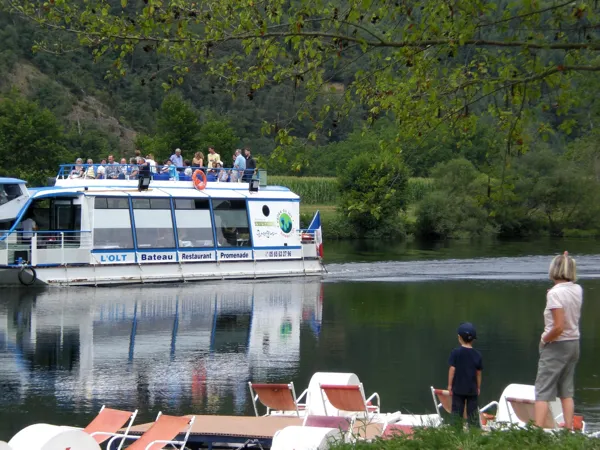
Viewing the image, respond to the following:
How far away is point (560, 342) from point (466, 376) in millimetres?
1147

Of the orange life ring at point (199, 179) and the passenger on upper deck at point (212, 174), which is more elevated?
the passenger on upper deck at point (212, 174)

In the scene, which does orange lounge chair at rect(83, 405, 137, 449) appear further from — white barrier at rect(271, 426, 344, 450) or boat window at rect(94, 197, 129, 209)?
boat window at rect(94, 197, 129, 209)

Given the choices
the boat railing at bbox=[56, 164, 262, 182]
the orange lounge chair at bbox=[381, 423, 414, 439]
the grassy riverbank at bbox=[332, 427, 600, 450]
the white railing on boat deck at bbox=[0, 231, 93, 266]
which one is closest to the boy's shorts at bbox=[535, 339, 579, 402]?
the grassy riverbank at bbox=[332, 427, 600, 450]

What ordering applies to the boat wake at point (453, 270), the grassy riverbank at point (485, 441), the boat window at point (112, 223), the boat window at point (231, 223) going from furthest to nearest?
the boat wake at point (453, 270) → the boat window at point (231, 223) → the boat window at point (112, 223) → the grassy riverbank at point (485, 441)

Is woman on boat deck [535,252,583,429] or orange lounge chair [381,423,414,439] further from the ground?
woman on boat deck [535,252,583,429]

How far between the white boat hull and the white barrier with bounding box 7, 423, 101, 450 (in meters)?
22.1

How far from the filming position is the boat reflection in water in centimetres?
1620

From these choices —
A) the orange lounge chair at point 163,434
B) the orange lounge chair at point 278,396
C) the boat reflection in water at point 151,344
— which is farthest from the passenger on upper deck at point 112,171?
the orange lounge chair at point 163,434

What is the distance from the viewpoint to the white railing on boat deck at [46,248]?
31.5 metres

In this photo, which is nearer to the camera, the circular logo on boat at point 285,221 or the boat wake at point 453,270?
the circular logo on boat at point 285,221

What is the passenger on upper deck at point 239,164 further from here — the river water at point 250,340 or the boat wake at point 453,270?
the boat wake at point 453,270

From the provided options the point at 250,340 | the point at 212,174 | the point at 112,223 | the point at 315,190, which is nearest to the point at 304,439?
the point at 250,340

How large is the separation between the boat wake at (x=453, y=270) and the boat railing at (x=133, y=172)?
5.88 meters

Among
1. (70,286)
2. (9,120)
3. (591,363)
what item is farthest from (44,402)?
(9,120)
